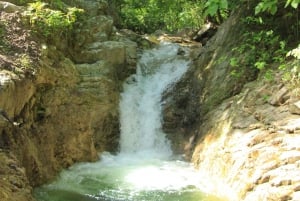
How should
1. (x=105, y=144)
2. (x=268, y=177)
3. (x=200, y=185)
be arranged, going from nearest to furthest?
(x=268, y=177) → (x=200, y=185) → (x=105, y=144)

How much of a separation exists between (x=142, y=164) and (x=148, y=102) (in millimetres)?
2827

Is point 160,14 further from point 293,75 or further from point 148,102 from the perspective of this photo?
point 293,75

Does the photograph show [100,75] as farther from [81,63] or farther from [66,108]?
[66,108]

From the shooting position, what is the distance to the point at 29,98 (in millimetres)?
6996

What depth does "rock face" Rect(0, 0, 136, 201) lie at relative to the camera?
19.1 feet

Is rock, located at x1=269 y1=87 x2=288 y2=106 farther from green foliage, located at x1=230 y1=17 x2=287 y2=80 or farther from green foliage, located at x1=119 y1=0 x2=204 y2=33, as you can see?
green foliage, located at x1=119 y1=0 x2=204 y2=33

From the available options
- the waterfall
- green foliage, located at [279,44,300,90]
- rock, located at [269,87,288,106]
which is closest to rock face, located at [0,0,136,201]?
the waterfall

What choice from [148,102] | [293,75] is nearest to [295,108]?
[293,75]

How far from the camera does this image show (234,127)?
23.2ft

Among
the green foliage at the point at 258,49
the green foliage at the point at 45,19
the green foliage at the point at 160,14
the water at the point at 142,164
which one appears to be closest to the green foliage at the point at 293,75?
the green foliage at the point at 258,49

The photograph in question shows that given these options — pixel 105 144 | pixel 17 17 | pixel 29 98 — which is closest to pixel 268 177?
pixel 29 98

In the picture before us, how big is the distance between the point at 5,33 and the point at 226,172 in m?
4.81

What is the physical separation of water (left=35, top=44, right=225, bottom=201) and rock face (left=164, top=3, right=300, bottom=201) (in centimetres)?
34

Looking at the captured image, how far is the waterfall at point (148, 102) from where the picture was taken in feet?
32.7
